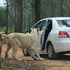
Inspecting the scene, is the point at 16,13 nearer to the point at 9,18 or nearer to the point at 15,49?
the point at 9,18

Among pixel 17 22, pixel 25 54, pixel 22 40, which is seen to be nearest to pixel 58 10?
pixel 17 22

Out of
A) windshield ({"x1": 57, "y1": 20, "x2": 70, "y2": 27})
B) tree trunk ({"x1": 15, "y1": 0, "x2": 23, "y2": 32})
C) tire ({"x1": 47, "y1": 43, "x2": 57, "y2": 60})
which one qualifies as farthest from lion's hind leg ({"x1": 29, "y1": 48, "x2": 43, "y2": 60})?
tree trunk ({"x1": 15, "y1": 0, "x2": 23, "y2": 32})

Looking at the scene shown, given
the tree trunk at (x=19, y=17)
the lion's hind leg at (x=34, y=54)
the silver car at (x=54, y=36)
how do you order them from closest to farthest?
the silver car at (x=54, y=36) → the lion's hind leg at (x=34, y=54) → the tree trunk at (x=19, y=17)

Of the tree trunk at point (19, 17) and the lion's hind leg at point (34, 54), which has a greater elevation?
the tree trunk at point (19, 17)

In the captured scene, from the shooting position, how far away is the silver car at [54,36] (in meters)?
12.1

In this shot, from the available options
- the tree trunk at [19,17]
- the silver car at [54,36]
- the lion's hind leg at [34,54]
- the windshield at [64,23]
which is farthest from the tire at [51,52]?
the tree trunk at [19,17]

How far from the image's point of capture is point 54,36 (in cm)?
1243

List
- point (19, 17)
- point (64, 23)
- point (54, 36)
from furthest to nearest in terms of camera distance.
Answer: point (19, 17), point (64, 23), point (54, 36)

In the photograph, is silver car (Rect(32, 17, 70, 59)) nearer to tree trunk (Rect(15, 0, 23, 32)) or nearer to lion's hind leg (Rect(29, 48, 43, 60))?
lion's hind leg (Rect(29, 48, 43, 60))

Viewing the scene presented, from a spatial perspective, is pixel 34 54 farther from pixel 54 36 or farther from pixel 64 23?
pixel 64 23

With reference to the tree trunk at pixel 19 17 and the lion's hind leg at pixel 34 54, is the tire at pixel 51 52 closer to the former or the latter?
the lion's hind leg at pixel 34 54

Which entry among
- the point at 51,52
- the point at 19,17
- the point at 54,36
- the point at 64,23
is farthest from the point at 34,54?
the point at 19,17

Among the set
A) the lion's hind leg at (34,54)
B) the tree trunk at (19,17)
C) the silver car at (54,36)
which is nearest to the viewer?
the silver car at (54,36)

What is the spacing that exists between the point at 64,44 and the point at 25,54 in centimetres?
284
